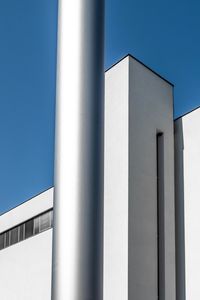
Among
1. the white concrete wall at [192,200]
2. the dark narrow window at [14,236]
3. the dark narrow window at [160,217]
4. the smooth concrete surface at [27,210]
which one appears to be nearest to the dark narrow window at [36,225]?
the smooth concrete surface at [27,210]

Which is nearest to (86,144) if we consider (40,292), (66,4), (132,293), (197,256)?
(66,4)

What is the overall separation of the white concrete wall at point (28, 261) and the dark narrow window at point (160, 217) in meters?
5.71

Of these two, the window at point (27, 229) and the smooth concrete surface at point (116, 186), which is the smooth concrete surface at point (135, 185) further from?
the window at point (27, 229)

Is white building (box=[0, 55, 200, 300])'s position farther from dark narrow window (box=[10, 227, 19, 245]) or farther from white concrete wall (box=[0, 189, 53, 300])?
dark narrow window (box=[10, 227, 19, 245])

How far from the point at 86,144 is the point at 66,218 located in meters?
0.40

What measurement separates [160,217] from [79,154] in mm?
12581

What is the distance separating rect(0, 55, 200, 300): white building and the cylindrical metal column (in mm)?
10769

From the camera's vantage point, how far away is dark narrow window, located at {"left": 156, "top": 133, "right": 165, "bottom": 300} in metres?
14.2

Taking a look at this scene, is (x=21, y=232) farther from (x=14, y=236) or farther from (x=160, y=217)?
(x=160, y=217)

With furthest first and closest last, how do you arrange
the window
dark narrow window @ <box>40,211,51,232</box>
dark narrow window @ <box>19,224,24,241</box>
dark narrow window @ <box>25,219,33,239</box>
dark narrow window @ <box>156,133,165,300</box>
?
dark narrow window @ <box>19,224,24,241</box> < dark narrow window @ <box>25,219,33,239</box> < the window < dark narrow window @ <box>40,211,51,232</box> < dark narrow window @ <box>156,133,165,300</box>

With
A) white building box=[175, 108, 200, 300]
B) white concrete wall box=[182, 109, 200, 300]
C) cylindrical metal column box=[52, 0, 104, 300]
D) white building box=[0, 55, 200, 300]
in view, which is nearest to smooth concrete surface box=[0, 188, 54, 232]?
white building box=[0, 55, 200, 300]

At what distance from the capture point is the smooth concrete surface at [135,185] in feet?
44.2

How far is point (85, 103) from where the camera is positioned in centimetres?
273

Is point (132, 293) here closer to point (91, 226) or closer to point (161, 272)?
point (161, 272)
